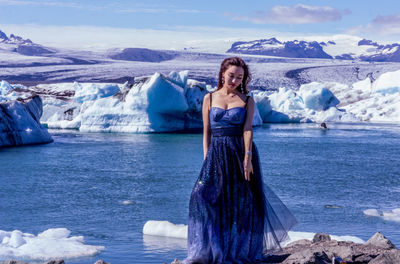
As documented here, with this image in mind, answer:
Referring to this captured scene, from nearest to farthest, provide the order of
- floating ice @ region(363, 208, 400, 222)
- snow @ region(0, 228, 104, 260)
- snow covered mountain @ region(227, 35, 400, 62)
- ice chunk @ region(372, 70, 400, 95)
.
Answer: snow @ region(0, 228, 104, 260) < floating ice @ region(363, 208, 400, 222) < ice chunk @ region(372, 70, 400, 95) < snow covered mountain @ region(227, 35, 400, 62)

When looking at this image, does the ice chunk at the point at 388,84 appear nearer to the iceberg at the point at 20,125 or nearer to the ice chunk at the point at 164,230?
the iceberg at the point at 20,125

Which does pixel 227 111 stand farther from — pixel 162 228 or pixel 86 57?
pixel 86 57

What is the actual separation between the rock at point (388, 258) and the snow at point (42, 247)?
2211mm

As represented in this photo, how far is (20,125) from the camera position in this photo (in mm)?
14781

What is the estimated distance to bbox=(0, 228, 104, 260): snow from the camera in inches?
170

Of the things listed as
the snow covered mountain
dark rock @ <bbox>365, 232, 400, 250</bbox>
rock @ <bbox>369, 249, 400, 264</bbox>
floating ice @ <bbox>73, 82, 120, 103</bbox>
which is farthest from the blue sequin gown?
the snow covered mountain

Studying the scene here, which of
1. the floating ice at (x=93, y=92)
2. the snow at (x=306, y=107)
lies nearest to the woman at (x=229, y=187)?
the floating ice at (x=93, y=92)

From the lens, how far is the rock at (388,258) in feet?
9.47

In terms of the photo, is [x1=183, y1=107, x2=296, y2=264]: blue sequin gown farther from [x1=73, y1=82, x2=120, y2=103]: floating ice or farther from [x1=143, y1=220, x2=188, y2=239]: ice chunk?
[x1=73, y1=82, x2=120, y2=103]: floating ice

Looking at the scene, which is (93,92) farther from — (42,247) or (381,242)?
(381,242)

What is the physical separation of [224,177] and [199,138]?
48.1 feet

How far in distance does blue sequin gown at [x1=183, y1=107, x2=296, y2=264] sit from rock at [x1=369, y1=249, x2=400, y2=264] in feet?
1.89

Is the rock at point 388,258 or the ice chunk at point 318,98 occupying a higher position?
the rock at point 388,258

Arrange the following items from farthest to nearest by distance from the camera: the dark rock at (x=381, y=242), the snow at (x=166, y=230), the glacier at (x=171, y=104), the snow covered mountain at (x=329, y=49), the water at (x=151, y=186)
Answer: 1. the snow covered mountain at (x=329, y=49)
2. the glacier at (x=171, y=104)
3. the water at (x=151, y=186)
4. the snow at (x=166, y=230)
5. the dark rock at (x=381, y=242)
